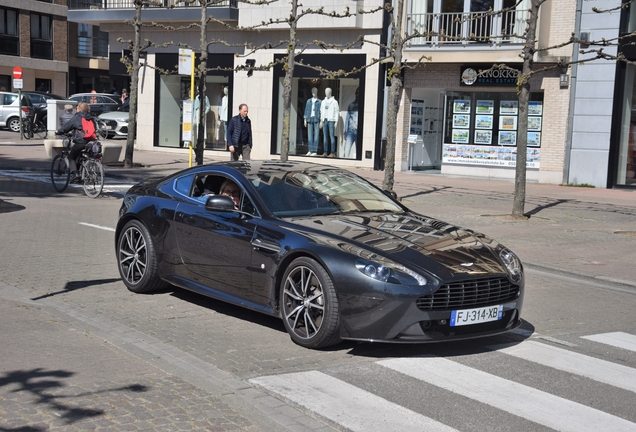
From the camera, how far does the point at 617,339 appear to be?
296 inches

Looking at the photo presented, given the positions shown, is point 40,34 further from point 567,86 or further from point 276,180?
point 276,180

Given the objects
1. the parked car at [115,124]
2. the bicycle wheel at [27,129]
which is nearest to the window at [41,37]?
the bicycle wheel at [27,129]

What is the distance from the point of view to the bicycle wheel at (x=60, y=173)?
17.4m

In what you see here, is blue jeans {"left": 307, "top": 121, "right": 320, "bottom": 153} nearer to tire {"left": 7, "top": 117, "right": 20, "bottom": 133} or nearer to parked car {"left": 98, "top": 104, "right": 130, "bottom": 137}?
parked car {"left": 98, "top": 104, "right": 130, "bottom": 137}

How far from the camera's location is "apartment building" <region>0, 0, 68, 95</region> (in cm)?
5281

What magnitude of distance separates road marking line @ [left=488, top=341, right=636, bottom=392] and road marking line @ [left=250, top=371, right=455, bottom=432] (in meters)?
1.70

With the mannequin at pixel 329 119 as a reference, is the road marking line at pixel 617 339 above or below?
below

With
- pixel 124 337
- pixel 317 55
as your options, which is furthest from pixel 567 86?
pixel 124 337

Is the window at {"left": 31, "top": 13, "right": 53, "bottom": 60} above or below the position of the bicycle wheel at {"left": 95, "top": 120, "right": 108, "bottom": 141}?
above

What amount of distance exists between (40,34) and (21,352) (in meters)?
53.2

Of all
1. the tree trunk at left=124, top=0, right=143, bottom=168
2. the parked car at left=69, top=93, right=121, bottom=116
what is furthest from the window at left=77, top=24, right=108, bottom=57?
the tree trunk at left=124, top=0, right=143, bottom=168

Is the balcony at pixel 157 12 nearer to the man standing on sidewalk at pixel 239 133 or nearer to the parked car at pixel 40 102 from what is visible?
the parked car at pixel 40 102

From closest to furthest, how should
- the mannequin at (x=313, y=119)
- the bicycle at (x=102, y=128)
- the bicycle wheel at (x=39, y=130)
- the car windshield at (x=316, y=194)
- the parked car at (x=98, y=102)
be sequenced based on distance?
the car windshield at (x=316, y=194)
the mannequin at (x=313, y=119)
the bicycle at (x=102, y=128)
the bicycle wheel at (x=39, y=130)
the parked car at (x=98, y=102)

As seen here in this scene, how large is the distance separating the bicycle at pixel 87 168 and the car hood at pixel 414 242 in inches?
412
